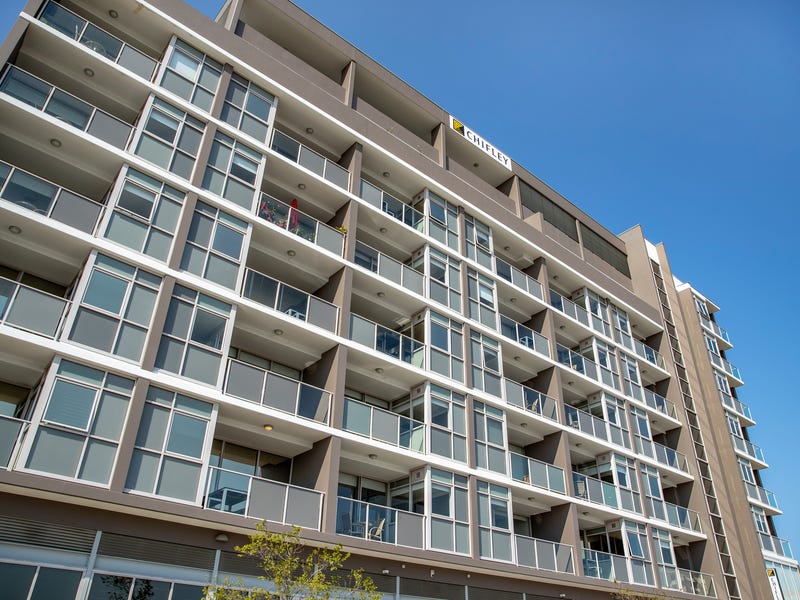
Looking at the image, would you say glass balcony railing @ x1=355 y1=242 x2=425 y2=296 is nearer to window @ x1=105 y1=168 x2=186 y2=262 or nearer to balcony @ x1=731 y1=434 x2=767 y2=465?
window @ x1=105 y1=168 x2=186 y2=262

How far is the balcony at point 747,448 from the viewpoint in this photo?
131 ft

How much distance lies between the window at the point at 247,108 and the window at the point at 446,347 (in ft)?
30.6

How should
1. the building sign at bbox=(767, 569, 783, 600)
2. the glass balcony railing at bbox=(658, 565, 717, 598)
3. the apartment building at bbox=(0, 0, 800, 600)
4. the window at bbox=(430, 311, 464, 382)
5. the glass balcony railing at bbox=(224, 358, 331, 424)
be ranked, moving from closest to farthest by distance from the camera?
1. the apartment building at bbox=(0, 0, 800, 600)
2. the glass balcony railing at bbox=(224, 358, 331, 424)
3. the window at bbox=(430, 311, 464, 382)
4. the glass balcony railing at bbox=(658, 565, 717, 598)
5. the building sign at bbox=(767, 569, 783, 600)

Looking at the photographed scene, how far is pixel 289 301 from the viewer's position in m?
20.6

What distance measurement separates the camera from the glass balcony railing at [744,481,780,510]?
38438 millimetres

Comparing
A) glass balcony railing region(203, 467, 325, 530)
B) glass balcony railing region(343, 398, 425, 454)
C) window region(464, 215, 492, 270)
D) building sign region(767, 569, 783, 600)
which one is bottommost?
glass balcony railing region(203, 467, 325, 530)

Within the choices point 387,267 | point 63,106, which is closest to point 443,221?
point 387,267

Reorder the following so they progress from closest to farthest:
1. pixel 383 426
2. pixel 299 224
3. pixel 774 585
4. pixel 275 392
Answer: pixel 275 392 → pixel 383 426 → pixel 299 224 → pixel 774 585

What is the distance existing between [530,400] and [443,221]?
8541 millimetres

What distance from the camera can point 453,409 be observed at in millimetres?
23141

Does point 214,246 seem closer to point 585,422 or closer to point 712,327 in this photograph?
point 585,422

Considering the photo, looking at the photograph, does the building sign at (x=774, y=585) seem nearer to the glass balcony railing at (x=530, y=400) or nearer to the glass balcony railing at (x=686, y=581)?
the glass balcony railing at (x=686, y=581)

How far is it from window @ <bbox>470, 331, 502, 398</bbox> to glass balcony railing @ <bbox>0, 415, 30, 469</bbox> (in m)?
15.5

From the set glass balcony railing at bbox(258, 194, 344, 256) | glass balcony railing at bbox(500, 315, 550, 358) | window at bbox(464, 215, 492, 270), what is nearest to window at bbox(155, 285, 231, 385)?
glass balcony railing at bbox(258, 194, 344, 256)
